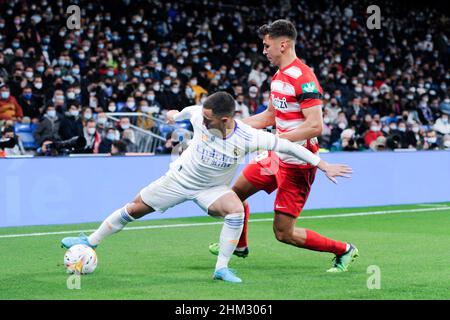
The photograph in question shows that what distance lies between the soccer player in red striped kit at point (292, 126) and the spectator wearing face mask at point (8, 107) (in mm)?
10449

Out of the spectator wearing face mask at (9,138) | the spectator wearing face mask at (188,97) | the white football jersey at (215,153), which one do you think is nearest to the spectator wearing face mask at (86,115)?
the spectator wearing face mask at (9,138)

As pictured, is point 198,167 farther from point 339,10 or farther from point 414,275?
point 339,10

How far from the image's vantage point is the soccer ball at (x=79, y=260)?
7965 millimetres

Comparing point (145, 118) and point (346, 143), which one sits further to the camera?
point (145, 118)

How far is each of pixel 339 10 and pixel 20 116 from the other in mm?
18992

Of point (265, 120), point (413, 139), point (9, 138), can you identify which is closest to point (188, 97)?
point (413, 139)

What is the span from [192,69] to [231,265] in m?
15.2

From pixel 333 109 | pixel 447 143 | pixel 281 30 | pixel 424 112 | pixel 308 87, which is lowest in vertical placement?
pixel 447 143

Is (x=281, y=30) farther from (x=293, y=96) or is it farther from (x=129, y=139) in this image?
(x=129, y=139)

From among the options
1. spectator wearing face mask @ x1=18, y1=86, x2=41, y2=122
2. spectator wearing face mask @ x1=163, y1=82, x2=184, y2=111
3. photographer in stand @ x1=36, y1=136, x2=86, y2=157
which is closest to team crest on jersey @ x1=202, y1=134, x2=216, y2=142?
photographer in stand @ x1=36, y1=136, x2=86, y2=157

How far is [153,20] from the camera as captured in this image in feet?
84.2

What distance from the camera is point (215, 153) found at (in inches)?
306

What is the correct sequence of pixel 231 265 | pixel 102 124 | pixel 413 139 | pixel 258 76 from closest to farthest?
pixel 231 265 < pixel 102 124 < pixel 413 139 < pixel 258 76

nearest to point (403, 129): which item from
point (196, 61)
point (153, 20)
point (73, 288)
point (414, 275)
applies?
point (196, 61)
